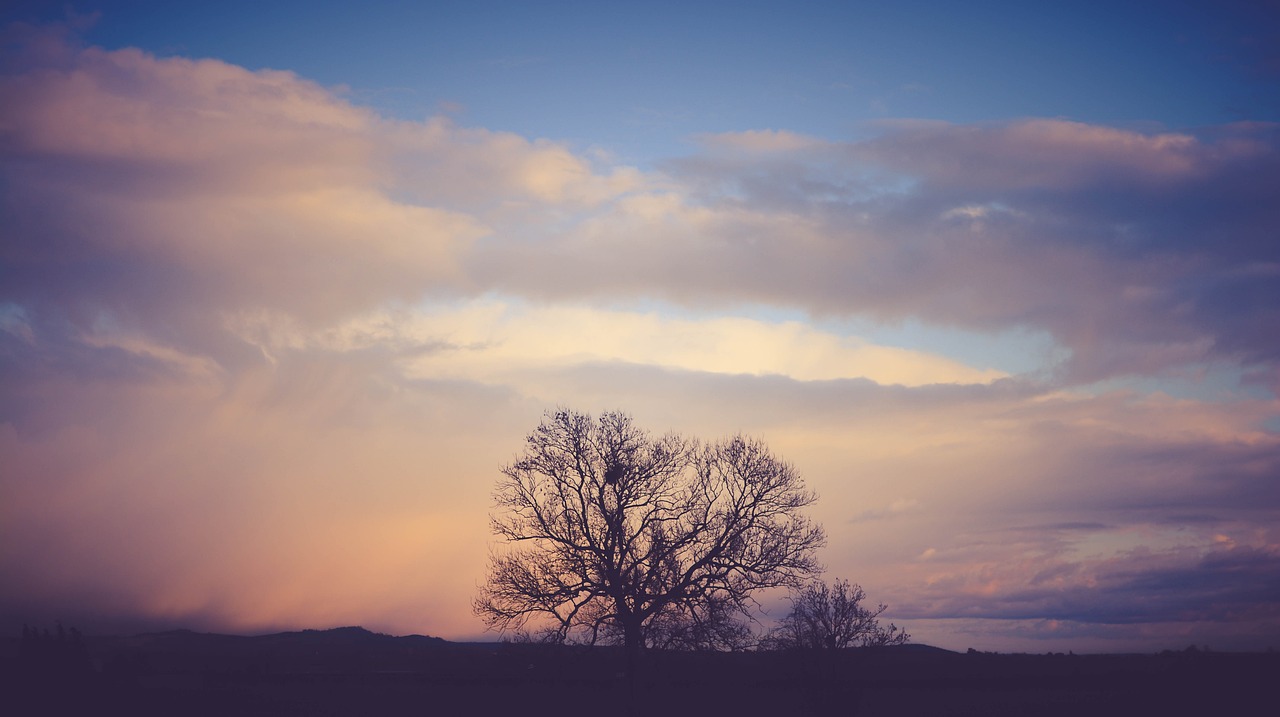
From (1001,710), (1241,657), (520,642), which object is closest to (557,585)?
(520,642)

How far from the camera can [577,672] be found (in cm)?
3597

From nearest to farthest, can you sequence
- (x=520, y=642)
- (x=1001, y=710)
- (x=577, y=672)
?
(x=1001, y=710), (x=520, y=642), (x=577, y=672)

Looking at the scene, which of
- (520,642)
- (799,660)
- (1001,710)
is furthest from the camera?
(520,642)

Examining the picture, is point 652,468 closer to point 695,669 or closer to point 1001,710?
point 695,669

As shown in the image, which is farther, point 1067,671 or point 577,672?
point 1067,671

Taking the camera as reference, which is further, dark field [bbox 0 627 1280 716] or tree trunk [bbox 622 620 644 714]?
tree trunk [bbox 622 620 644 714]

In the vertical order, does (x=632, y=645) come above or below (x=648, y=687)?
above

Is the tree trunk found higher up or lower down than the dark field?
higher up

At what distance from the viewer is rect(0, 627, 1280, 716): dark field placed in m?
27.0

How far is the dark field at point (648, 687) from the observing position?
88.6 feet

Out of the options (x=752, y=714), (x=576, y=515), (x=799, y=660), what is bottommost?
(x=752, y=714)

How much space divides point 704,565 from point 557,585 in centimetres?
535

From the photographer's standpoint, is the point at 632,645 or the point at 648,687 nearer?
the point at 632,645

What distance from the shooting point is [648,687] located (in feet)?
103
